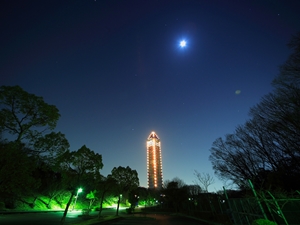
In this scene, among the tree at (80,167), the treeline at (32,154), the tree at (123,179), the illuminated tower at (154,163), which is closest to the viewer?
the treeline at (32,154)

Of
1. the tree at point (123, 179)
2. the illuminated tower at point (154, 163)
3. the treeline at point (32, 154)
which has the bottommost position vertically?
the treeline at point (32, 154)

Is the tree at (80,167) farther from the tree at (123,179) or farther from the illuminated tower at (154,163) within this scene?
the illuminated tower at (154,163)

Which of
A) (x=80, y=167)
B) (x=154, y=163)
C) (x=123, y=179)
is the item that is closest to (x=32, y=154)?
(x=80, y=167)

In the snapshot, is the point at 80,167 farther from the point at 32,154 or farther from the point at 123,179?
the point at 123,179

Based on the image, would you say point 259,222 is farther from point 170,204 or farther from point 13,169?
point 170,204

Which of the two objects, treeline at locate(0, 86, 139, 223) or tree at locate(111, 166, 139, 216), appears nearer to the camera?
treeline at locate(0, 86, 139, 223)

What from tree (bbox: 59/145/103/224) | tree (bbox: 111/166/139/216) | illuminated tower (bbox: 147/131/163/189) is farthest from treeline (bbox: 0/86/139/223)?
illuminated tower (bbox: 147/131/163/189)

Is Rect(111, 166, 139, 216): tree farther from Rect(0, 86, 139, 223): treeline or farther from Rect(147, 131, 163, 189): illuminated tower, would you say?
Rect(147, 131, 163, 189): illuminated tower

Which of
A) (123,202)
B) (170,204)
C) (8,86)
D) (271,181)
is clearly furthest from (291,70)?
(123,202)

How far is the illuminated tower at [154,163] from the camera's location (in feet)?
603

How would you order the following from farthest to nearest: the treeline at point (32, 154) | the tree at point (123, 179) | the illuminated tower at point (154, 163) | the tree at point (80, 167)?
the illuminated tower at point (154, 163) → the tree at point (123, 179) → the tree at point (80, 167) → the treeline at point (32, 154)

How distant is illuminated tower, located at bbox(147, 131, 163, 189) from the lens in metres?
184

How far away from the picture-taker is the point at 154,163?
187 metres

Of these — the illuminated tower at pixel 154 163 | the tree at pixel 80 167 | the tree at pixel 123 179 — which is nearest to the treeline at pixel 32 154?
the tree at pixel 80 167
